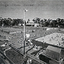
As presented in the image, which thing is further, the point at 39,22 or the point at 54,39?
the point at 39,22

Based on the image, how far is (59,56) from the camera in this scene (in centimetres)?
216

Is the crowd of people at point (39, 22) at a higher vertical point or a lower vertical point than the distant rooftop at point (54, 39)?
higher

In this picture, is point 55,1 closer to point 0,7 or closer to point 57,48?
point 57,48

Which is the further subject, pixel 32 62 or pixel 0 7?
pixel 0 7

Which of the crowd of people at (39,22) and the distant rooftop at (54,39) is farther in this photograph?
the crowd of people at (39,22)

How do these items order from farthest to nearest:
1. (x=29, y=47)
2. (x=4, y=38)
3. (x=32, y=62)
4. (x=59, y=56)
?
(x=4, y=38)
(x=29, y=47)
(x=32, y=62)
(x=59, y=56)

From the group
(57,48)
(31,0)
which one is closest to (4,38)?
(31,0)

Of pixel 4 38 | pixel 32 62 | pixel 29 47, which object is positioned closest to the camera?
pixel 32 62

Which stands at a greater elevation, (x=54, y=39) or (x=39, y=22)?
(x=39, y=22)

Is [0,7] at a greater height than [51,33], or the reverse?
[0,7]

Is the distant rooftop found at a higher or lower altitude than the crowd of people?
lower

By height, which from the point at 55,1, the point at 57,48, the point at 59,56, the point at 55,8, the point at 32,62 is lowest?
the point at 32,62

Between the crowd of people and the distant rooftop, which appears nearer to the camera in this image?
the distant rooftop

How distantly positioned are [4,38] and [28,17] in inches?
44.5
